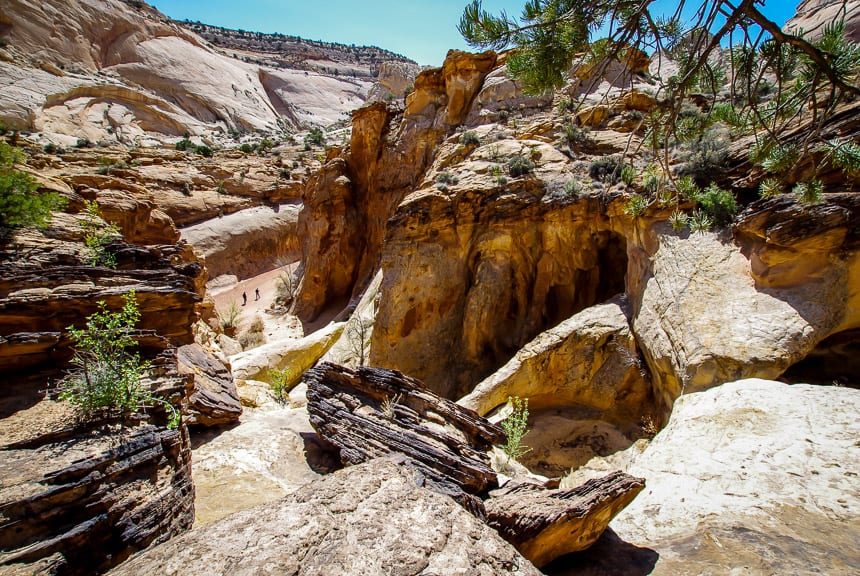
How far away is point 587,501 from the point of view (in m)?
3.62

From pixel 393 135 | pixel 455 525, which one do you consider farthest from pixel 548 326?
pixel 393 135

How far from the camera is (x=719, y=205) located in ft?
23.7

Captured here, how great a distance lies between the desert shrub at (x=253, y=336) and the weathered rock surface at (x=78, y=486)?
46.0 ft

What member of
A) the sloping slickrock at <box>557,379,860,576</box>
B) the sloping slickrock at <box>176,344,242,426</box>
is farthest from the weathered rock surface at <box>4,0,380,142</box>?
the sloping slickrock at <box>557,379,860,576</box>

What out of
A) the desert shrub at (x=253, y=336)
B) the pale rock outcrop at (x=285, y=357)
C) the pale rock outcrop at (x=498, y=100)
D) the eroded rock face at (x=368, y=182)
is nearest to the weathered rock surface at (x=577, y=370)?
the pale rock outcrop at (x=285, y=357)

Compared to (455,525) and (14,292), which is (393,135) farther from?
(455,525)

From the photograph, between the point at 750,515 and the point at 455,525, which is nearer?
the point at 455,525

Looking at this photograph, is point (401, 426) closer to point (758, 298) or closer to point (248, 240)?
point (758, 298)

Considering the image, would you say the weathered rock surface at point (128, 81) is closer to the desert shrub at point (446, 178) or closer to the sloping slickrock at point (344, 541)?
the desert shrub at point (446, 178)

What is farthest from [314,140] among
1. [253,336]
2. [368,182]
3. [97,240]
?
[97,240]

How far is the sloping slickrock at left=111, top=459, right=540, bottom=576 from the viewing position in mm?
1792

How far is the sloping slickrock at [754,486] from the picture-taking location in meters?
3.10

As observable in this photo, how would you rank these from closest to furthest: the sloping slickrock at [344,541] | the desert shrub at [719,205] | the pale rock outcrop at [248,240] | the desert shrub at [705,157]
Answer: the sloping slickrock at [344,541] → the desert shrub at [719,205] → the desert shrub at [705,157] → the pale rock outcrop at [248,240]

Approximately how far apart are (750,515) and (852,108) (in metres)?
7.30
